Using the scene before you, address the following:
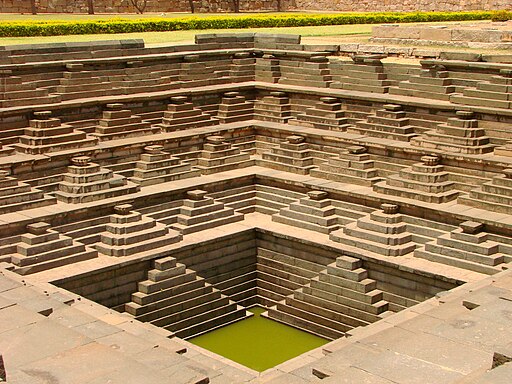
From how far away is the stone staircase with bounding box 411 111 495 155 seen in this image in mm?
19781

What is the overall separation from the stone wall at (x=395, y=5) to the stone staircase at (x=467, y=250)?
26030 millimetres

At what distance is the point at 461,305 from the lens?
1410cm

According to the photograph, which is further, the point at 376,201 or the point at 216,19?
the point at 216,19

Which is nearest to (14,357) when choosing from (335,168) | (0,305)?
(0,305)

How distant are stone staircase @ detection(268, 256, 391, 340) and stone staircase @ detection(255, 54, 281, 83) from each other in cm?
853

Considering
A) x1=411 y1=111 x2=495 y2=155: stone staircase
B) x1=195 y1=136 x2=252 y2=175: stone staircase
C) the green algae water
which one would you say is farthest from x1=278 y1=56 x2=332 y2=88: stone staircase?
the green algae water

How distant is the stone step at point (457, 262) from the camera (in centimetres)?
1666

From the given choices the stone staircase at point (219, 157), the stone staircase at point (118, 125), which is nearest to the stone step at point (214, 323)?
the stone staircase at point (219, 157)

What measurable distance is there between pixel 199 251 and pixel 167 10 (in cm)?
2424

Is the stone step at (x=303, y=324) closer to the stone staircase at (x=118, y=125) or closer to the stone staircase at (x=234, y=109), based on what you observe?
the stone staircase at (x=118, y=125)

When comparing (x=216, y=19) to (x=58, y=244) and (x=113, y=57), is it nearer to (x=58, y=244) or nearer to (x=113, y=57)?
(x=113, y=57)

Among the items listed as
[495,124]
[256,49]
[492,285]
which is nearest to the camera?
[492,285]

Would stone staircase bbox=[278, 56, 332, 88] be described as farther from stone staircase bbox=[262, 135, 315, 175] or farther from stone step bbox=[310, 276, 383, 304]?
stone step bbox=[310, 276, 383, 304]

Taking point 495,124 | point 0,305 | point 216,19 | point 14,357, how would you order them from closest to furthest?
1. point 14,357
2. point 0,305
3. point 495,124
4. point 216,19
